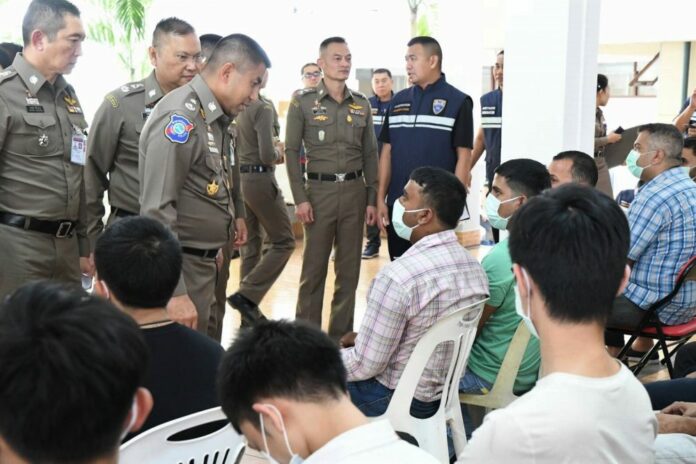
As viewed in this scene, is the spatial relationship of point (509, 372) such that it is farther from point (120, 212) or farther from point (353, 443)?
point (120, 212)

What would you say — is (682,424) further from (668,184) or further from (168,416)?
(668,184)

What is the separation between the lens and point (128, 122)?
3443 mm

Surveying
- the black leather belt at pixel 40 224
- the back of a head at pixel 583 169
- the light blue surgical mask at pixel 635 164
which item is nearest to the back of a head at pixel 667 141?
the light blue surgical mask at pixel 635 164

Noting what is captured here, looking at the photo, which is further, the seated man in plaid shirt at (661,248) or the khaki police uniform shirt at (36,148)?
the seated man in plaid shirt at (661,248)

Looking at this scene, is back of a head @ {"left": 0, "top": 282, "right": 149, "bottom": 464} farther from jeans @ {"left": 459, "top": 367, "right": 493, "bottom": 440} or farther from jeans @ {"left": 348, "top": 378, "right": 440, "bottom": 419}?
jeans @ {"left": 459, "top": 367, "right": 493, "bottom": 440}

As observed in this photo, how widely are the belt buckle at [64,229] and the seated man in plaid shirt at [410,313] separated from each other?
49.4 inches

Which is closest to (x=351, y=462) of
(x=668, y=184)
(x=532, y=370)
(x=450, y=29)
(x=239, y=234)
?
(x=532, y=370)

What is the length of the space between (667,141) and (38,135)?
2849 mm

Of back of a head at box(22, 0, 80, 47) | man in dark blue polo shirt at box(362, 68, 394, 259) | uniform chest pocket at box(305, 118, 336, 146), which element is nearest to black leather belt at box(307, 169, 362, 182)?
uniform chest pocket at box(305, 118, 336, 146)

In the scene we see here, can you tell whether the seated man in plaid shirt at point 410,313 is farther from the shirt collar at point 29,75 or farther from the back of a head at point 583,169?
the shirt collar at point 29,75

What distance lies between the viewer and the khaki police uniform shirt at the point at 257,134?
5.03m

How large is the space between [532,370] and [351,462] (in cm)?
173

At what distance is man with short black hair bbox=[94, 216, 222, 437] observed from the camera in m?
1.84

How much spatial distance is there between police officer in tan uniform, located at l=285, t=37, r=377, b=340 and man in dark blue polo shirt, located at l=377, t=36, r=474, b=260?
0.69ft
